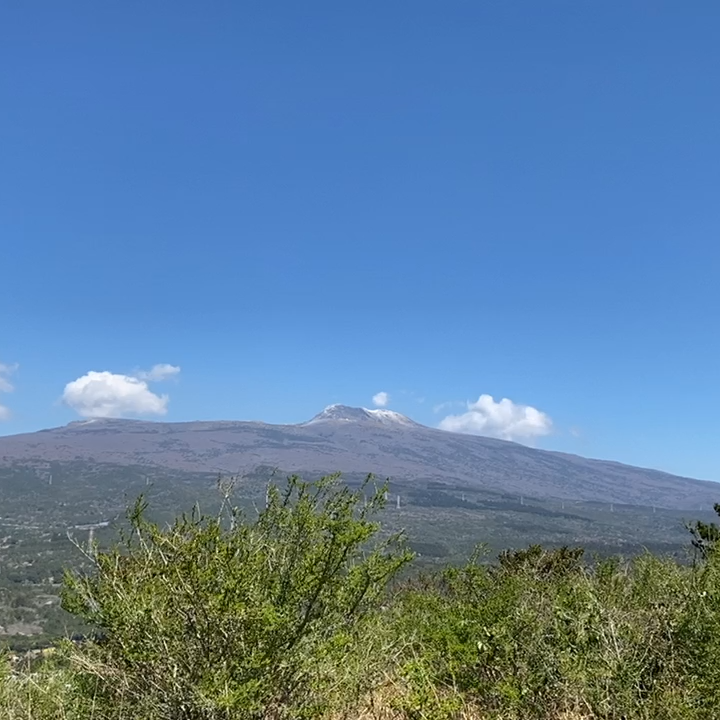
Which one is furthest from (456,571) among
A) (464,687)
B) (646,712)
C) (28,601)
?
(28,601)

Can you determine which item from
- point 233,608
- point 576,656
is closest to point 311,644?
point 233,608

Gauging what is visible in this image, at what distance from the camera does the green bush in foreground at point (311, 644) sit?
516 centimetres

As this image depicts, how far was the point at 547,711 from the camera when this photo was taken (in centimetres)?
651

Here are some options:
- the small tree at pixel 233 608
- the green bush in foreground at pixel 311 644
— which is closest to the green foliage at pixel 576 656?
the green bush in foreground at pixel 311 644

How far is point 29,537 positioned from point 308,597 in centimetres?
15198

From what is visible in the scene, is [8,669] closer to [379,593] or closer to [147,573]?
[147,573]

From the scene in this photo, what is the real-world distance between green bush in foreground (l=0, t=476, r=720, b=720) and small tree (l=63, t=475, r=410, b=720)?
1 cm

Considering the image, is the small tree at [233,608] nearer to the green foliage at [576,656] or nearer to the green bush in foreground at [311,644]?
the green bush in foreground at [311,644]

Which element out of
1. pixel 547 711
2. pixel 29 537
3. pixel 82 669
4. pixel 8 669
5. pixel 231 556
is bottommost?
pixel 29 537

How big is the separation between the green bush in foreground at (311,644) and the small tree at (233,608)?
13 mm

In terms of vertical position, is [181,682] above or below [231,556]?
below

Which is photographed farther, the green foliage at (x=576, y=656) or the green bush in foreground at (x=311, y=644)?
the green foliage at (x=576, y=656)

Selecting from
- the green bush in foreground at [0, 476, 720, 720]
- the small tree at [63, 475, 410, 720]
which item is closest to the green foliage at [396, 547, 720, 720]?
the green bush in foreground at [0, 476, 720, 720]

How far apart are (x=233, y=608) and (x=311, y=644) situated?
0.78m
